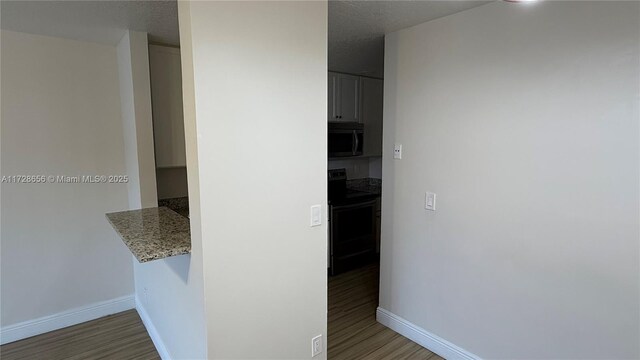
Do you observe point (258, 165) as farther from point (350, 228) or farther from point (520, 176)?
point (350, 228)

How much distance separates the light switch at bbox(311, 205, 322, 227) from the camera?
1887 mm

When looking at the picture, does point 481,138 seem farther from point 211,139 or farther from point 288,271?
point 211,139

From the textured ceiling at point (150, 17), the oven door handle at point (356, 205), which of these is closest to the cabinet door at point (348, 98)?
the oven door handle at point (356, 205)

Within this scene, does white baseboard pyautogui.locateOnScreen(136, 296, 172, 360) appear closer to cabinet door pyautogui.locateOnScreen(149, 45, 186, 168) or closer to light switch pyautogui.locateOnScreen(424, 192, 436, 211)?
cabinet door pyautogui.locateOnScreen(149, 45, 186, 168)

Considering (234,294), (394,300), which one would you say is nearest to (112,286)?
(234,294)

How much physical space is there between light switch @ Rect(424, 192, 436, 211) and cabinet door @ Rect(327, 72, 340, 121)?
1845 mm

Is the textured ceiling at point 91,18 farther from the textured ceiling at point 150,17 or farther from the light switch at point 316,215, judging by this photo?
the light switch at point 316,215

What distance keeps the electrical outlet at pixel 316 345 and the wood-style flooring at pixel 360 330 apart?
1.52 ft

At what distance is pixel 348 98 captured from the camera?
4.13 metres

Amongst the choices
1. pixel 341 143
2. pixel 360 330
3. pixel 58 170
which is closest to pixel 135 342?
pixel 58 170

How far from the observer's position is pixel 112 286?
298cm

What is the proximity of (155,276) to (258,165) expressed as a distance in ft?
4.40

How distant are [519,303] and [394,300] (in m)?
0.97

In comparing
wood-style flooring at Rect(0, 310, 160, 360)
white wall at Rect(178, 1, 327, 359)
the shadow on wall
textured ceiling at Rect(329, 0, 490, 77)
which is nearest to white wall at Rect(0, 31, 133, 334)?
wood-style flooring at Rect(0, 310, 160, 360)
